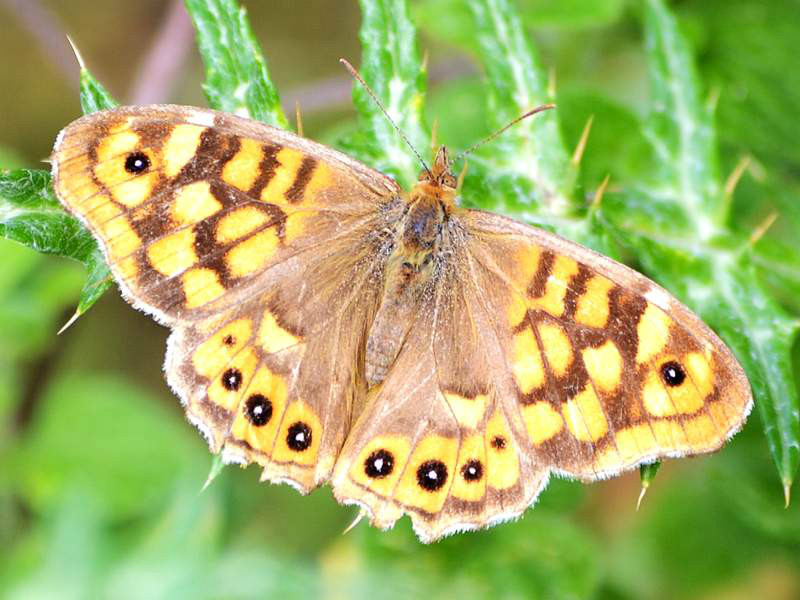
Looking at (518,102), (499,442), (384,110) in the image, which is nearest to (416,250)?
(384,110)

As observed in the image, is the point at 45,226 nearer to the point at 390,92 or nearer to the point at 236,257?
the point at 236,257

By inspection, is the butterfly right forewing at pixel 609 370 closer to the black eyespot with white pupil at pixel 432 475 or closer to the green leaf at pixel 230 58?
the black eyespot with white pupil at pixel 432 475

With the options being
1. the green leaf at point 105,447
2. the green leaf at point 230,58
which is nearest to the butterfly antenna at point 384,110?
the green leaf at point 230,58

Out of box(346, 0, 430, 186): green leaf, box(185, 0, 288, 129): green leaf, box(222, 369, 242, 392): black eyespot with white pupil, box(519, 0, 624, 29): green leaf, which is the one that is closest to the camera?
box(222, 369, 242, 392): black eyespot with white pupil

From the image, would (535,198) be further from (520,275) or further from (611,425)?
(611,425)

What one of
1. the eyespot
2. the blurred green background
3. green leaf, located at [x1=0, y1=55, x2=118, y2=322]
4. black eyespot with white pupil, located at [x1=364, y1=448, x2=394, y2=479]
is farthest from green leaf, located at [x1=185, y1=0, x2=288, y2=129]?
the blurred green background

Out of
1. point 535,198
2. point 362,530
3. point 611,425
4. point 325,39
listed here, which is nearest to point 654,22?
point 535,198

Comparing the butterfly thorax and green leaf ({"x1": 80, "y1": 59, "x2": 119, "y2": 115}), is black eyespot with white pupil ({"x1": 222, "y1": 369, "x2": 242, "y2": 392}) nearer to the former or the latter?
the butterfly thorax
